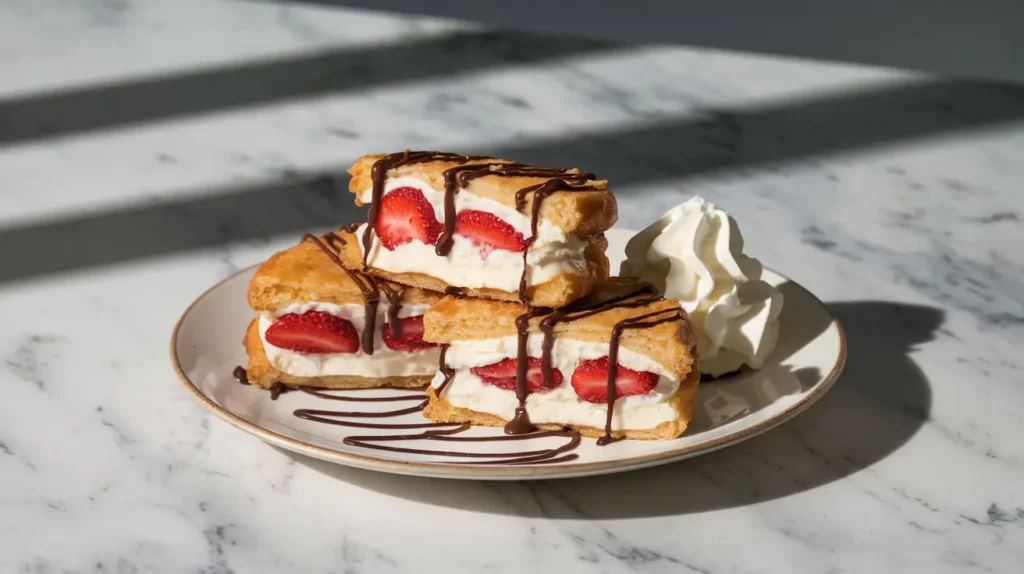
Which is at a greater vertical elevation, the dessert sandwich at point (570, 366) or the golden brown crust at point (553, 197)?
the golden brown crust at point (553, 197)

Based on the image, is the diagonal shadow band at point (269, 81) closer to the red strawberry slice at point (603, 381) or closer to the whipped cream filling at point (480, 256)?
the whipped cream filling at point (480, 256)

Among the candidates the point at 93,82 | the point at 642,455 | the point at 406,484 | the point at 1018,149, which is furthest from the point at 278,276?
the point at 1018,149

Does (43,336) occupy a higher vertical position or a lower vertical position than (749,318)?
lower

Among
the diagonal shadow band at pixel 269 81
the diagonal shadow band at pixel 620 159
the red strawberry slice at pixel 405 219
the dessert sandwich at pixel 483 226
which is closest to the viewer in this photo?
the dessert sandwich at pixel 483 226

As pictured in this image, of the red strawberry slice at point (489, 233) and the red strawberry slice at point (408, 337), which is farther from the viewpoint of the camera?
the red strawberry slice at point (408, 337)

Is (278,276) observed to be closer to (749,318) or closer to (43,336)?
(43,336)

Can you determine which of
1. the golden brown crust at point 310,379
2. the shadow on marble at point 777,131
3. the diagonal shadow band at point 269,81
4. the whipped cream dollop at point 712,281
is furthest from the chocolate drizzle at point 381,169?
the diagonal shadow band at point 269,81
